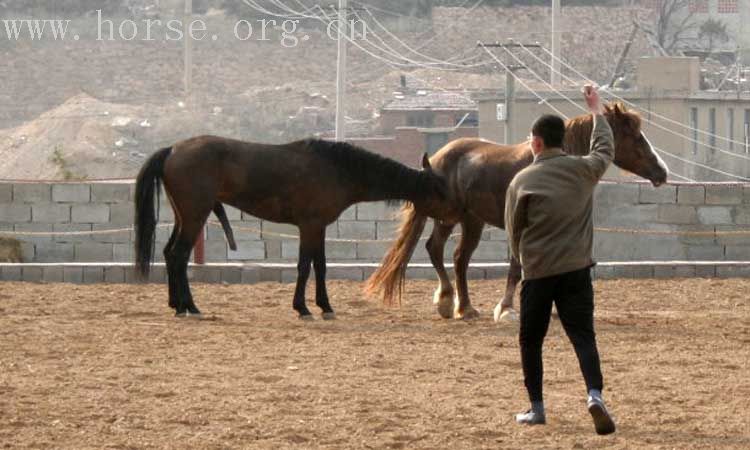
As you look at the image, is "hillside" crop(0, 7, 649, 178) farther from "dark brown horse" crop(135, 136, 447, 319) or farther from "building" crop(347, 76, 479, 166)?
"dark brown horse" crop(135, 136, 447, 319)

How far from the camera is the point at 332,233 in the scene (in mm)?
20375

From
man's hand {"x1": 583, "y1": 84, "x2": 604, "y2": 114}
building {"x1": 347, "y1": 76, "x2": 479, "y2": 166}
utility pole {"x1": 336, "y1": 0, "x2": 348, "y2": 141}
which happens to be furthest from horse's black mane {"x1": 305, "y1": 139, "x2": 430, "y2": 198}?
building {"x1": 347, "y1": 76, "x2": 479, "y2": 166}

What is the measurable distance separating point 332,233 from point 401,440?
13043 millimetres

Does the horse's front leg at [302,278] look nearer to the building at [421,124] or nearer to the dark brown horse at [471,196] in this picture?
the dark brown horse at [471,196]

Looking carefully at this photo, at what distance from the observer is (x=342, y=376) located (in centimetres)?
948

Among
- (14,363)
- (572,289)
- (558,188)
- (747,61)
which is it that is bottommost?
(14,363)

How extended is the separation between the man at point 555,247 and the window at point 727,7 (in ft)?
246

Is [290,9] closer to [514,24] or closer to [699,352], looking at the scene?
[514,24]

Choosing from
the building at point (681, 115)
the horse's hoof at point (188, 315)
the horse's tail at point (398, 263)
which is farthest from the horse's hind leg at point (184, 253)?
the building at point (681, 115)

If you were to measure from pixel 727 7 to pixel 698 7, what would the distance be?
1.51 m

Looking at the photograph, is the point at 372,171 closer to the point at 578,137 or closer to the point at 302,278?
the point at 302,278

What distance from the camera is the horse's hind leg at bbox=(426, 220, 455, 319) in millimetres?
13242

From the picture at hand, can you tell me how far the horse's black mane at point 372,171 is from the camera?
13.1 meters

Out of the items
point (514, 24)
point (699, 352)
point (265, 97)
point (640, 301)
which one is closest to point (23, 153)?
point (265, 97)
